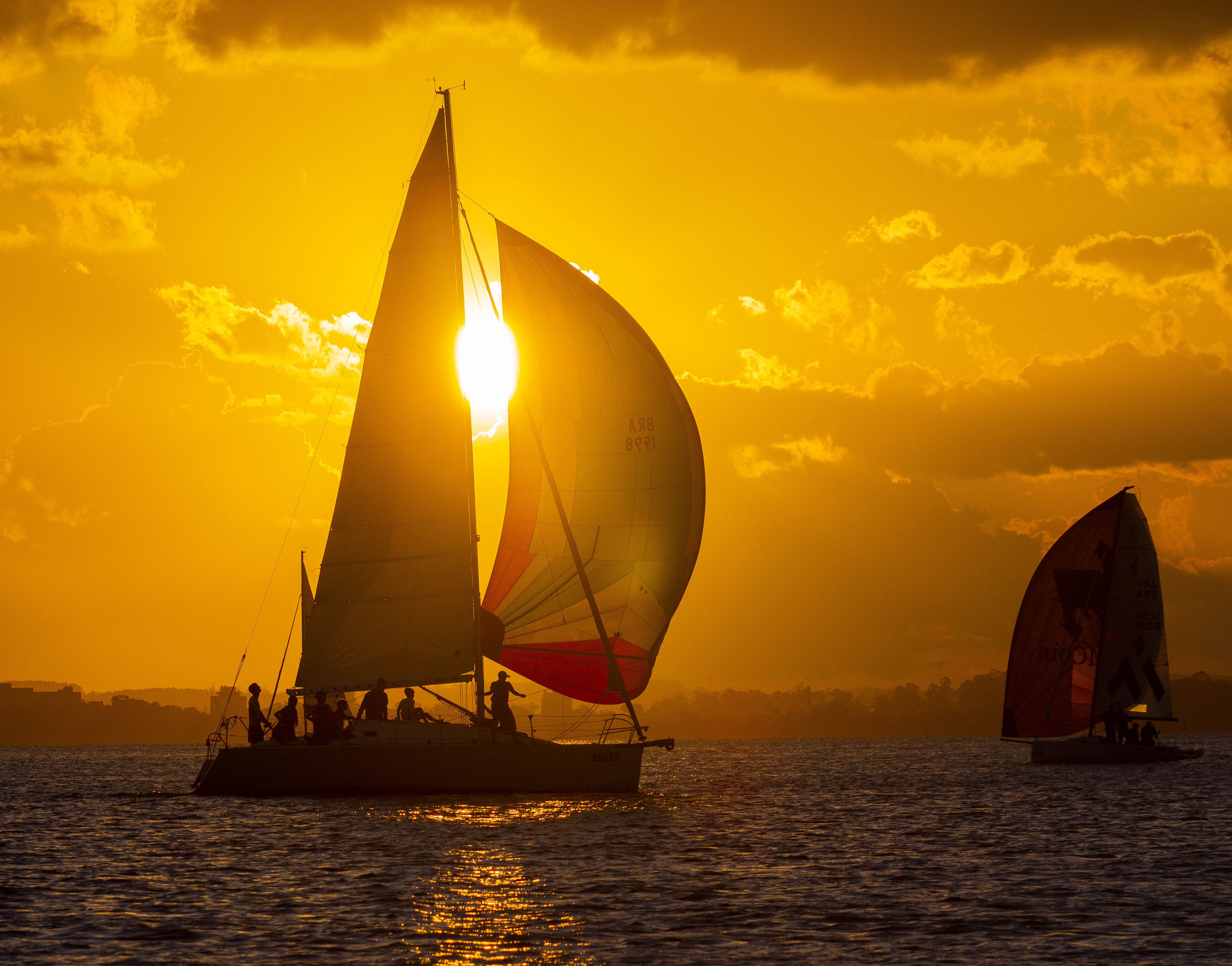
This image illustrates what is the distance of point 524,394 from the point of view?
35.8 m

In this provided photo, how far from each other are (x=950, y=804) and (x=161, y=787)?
37.5 meters

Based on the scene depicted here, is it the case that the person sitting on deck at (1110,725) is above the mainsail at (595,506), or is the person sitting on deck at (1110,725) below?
below

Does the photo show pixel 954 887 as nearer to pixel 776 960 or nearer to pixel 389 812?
pixel 776 960

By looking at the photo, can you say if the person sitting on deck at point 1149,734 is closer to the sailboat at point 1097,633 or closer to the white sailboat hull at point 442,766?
the sailboat at point 1097,633

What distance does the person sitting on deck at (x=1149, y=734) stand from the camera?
6084 cm

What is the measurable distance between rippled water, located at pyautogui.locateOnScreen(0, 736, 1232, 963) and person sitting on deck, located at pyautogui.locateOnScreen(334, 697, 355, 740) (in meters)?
1.75

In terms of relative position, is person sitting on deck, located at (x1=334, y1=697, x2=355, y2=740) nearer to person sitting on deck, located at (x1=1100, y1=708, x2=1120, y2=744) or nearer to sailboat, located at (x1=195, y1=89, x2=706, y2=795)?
sailboat, located at (x1=195, y1=89, x2=706, y2=795)

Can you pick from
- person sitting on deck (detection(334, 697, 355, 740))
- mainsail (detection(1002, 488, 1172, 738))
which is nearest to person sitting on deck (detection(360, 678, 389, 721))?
person sitting on deck (detection(334, 697, 355, 740))

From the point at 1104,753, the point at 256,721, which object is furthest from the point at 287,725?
the point at 1104,753

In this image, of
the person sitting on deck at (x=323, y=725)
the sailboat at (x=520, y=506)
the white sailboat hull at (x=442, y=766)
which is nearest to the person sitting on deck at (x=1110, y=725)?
the sailboat at (x=520, y=506)

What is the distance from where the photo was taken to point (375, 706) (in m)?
33.3

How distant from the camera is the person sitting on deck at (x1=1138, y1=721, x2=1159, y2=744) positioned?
60.8m

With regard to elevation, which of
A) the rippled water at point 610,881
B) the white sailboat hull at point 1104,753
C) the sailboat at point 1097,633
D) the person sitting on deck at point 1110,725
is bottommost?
the rippled water at point 610,881

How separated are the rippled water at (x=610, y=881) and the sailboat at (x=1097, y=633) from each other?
55.8 ft
